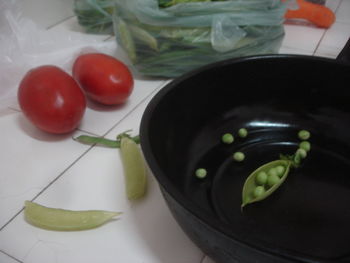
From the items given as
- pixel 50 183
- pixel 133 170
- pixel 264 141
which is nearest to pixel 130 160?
pixel 133 170

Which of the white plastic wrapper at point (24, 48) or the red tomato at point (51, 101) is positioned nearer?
the red tomato at point (51, 101)

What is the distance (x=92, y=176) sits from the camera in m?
0.54

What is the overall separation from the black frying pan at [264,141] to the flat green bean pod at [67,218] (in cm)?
11

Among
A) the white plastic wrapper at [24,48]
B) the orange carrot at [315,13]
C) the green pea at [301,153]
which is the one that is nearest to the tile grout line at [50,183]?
the white plastic wrapper at [24,48]

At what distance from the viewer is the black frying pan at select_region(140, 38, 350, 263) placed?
0.42 meters

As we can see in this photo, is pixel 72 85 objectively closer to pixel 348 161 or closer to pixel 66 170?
pixel 66 170

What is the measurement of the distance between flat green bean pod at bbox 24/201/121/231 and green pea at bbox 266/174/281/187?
21 centimetres

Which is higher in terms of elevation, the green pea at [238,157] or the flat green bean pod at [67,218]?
the green pea at [238,157]

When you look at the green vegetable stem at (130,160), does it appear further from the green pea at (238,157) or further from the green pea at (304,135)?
the green pea at (304,135)

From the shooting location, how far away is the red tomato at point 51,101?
56 centimetres

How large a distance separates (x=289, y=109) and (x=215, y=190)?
0.73 ft

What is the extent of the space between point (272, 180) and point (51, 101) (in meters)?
0.37

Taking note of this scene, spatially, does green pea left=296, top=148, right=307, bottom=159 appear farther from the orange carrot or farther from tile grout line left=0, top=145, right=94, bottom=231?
the orange carrot

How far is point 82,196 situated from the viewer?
501mm
